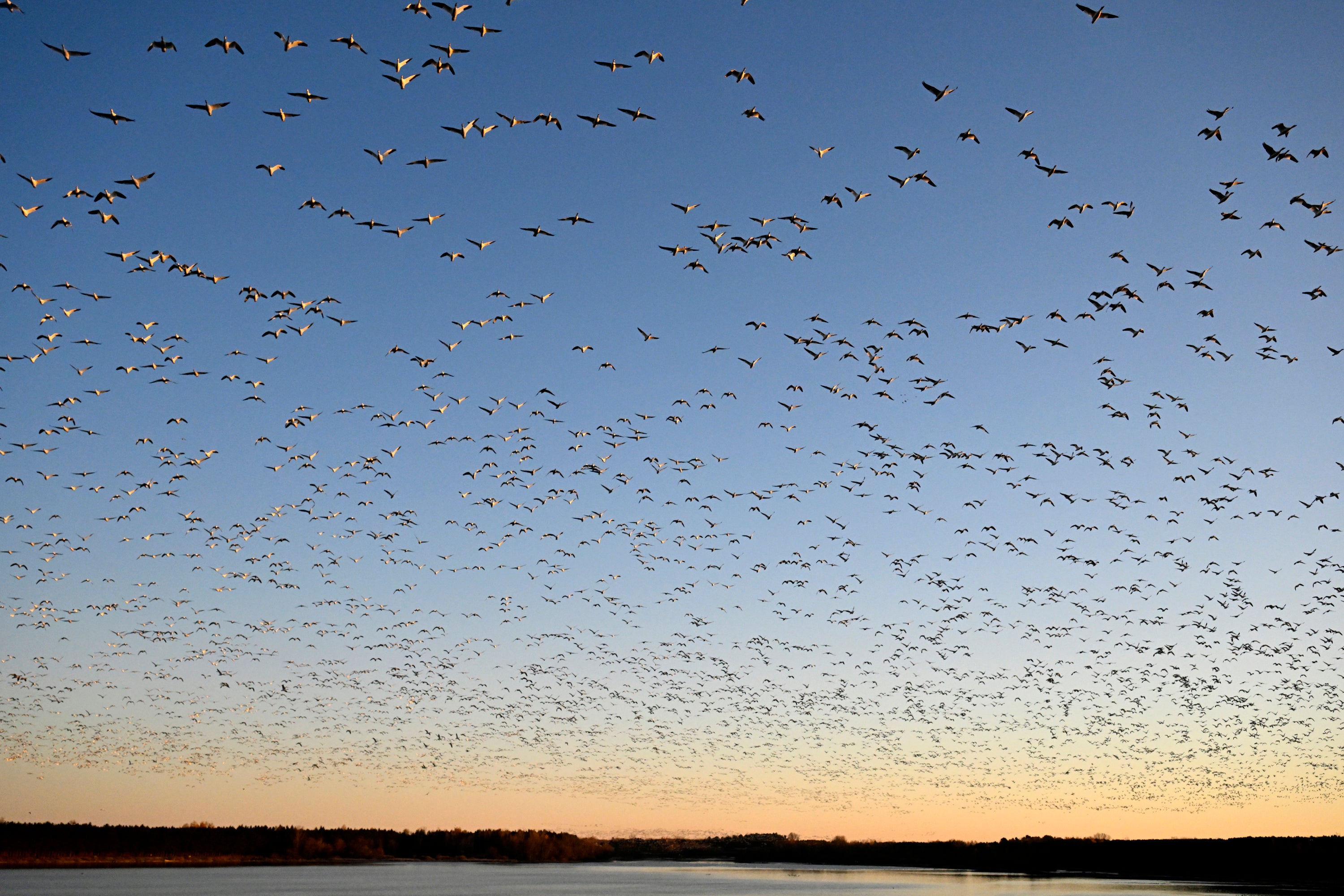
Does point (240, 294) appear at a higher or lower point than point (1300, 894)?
higher

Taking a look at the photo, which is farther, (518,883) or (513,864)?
(513,864)

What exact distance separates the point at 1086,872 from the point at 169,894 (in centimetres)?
8266

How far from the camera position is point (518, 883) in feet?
271

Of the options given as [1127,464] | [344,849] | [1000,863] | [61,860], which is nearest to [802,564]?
[1127,464]

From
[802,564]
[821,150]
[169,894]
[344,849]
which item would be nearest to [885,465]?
[802,564]

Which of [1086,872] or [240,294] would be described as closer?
[240,294]

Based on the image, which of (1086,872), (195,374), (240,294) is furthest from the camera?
(1086,872)

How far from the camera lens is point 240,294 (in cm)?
3338

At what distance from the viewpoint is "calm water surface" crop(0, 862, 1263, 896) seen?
64500 mm

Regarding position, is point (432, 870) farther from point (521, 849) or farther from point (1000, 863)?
point (1000, 863)

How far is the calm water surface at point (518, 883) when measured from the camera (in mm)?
64500

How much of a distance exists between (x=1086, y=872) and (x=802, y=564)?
63.1 metres

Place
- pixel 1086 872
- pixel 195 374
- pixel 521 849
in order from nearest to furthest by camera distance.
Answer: pixel 195 374 → pixel 1086 872 → pixel 521 849

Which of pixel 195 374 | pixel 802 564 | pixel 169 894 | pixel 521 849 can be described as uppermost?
pixel 195 374
